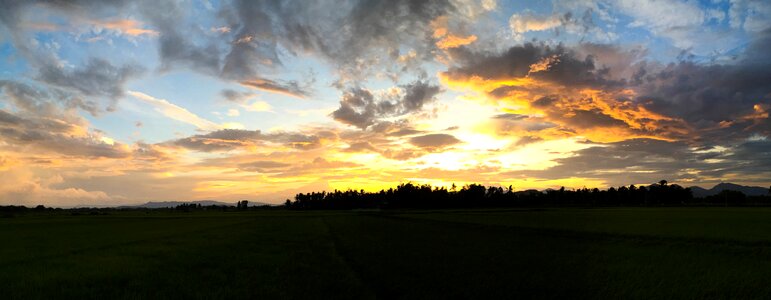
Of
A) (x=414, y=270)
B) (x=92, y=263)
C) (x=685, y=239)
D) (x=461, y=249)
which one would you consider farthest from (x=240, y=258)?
(x=685, y=239)

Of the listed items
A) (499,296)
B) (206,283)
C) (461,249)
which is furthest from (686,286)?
(206,283)

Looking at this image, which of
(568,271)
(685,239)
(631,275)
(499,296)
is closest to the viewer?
(499,296)

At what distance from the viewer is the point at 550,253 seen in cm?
2611

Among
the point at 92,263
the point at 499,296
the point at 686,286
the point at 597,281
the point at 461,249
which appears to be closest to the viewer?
the point at 499,296

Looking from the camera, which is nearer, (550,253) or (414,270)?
(414,270)

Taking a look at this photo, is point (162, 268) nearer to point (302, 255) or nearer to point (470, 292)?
point (302, 255)

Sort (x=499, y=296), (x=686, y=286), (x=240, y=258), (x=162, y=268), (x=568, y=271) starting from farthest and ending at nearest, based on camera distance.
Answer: (x=240, y=258) → (x=162, y=268) → (x=568, y=271) → (x=686, y=286) → (x=499, y=296)

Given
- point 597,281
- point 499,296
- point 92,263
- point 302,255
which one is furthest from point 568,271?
point 92,263

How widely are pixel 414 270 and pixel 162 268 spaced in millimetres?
12107

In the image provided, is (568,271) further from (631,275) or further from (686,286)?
(686,286)

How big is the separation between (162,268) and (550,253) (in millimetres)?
21085

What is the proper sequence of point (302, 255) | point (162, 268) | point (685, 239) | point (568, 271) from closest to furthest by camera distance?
point (568, 271), point (162, 268), point (302, 255), point (685, 239)

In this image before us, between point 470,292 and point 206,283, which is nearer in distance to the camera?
point 470,292

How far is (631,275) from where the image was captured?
1834 centimetres
